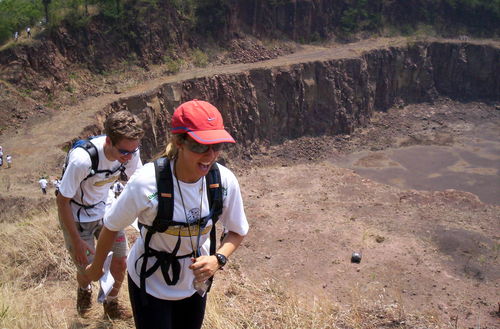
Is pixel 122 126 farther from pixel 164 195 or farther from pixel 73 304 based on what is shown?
pixel 73 304

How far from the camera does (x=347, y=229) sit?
54.1 ft

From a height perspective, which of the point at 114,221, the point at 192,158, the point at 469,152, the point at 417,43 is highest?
the point at 192,158

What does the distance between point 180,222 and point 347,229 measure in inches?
552

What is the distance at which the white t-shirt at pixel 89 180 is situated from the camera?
13.8 feet

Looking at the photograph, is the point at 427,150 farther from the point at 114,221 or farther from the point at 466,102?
the point at 114,221

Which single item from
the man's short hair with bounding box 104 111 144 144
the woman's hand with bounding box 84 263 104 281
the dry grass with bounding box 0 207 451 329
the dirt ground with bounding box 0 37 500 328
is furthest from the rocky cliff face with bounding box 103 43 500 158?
the woman's hand with bounding box 84 263 104 281

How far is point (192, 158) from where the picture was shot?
9.78ft

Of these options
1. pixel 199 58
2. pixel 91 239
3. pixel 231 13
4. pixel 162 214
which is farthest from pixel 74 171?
pixel 231 13

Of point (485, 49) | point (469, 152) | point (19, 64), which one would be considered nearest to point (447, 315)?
point (469, 152)

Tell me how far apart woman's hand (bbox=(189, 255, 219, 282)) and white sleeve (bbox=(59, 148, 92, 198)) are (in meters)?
1.56

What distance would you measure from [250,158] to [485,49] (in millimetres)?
18575

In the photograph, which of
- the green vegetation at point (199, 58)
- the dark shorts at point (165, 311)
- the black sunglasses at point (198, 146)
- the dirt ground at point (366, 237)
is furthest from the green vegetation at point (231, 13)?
the black sunglasses at point (198, 146)

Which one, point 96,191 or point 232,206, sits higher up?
point 232,206

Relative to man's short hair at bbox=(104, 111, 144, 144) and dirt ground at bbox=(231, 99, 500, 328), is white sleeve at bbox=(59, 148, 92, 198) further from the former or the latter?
dirt ground at bbox=(231, 99, 500, 328)
